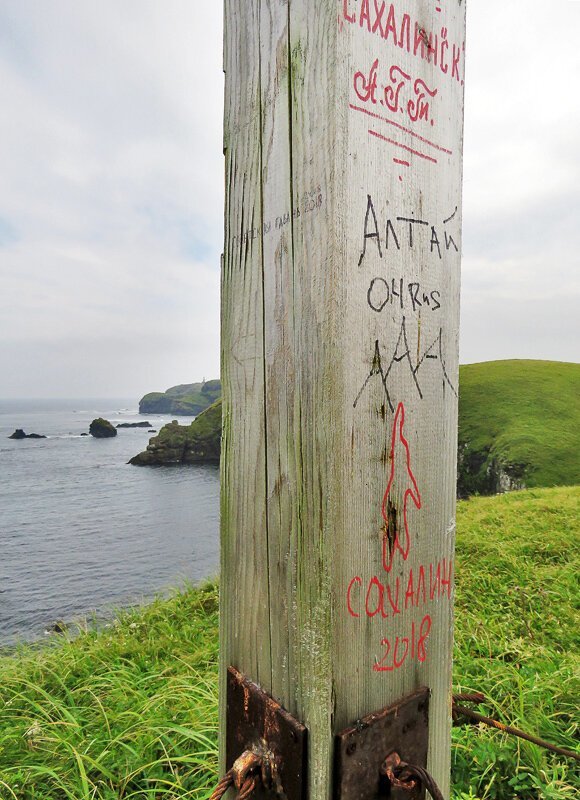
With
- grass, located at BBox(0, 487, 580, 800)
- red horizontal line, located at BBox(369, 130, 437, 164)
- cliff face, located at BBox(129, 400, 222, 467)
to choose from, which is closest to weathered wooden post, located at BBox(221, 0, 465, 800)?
red horizontal line, located at BBox(369, 130, 437, 164)

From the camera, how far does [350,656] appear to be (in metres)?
0.78

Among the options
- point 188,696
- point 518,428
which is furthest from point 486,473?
point 188,696

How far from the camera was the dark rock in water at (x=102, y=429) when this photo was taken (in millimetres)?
69562

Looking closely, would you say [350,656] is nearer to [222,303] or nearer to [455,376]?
[455,376]

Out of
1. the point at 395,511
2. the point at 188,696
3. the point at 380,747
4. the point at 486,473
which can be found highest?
the point at 395,511

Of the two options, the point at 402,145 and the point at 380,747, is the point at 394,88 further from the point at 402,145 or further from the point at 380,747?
the point at 380,747

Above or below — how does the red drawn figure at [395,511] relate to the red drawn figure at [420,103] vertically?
below

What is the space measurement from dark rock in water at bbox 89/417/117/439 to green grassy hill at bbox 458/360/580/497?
179 ft

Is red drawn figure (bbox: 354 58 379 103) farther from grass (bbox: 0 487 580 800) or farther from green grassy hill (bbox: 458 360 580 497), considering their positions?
green grassy hill (bbox: 458 360 580 497)

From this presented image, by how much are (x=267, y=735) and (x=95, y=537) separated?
2155 cm

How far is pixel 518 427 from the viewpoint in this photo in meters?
21.6

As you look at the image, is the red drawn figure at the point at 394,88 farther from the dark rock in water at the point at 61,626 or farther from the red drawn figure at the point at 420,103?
the dark rock in water at the point at 61,626

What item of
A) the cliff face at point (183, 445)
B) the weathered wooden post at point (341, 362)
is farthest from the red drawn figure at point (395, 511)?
the cliff face at point (183, 445)

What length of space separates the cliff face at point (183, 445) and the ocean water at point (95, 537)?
57.4 inches
